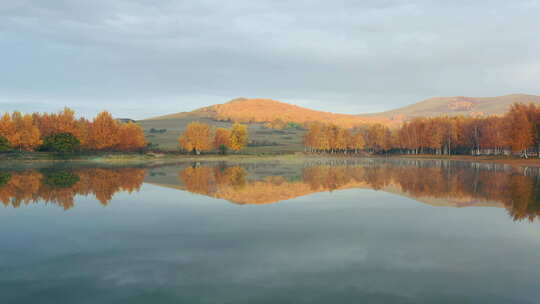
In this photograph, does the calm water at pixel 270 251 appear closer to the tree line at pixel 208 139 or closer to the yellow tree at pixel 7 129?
the yellow tree at pixel 7 129

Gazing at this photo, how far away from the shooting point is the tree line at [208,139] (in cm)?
11704

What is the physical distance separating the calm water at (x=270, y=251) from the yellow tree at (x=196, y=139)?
9187 centimetres

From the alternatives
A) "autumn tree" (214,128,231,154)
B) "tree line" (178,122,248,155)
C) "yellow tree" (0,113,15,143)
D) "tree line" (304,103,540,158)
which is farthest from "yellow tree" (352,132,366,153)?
"yellow tree" (0,113,15,143)

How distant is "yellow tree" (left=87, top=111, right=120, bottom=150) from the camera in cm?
10381

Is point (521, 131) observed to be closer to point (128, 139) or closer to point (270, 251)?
point (270, 251)

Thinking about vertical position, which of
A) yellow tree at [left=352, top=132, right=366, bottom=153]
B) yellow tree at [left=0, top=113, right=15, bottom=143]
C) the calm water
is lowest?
the calm water

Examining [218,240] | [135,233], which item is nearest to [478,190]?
[218,240]

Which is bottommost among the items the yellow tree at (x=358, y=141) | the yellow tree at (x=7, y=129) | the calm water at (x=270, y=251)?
the calm water at (x=270, y=251)

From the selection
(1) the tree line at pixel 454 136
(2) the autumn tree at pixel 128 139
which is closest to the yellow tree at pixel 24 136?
(2) the autumn tree at pixel 128 139

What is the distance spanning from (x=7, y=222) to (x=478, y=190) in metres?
31.6

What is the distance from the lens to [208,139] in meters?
120

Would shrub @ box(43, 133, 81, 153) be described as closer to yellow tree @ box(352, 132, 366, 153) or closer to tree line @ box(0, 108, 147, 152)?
tree line @ box(0, 108, 147, 152)

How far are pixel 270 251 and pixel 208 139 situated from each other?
357 feet

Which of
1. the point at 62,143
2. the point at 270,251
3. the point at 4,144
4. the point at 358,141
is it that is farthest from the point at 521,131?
the point at 4,144
